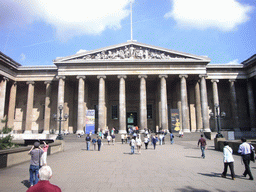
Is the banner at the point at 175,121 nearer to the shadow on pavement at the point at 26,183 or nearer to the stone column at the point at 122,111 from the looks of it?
the stone column at the point at 122,111

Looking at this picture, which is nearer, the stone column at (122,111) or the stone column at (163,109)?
the stone column at (122,111)

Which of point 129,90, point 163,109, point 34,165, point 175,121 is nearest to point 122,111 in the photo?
point 163,109

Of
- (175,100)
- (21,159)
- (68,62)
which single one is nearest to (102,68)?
(68,62)

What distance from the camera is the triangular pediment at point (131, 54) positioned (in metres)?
36.0

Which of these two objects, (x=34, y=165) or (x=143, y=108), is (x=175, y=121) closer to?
(x=143, y=108)

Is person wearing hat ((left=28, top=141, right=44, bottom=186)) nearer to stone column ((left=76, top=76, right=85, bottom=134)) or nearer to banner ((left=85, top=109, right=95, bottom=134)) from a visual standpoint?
banner ((left=85, top=109, right=95, bottom=134))

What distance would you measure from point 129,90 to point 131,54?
998 centimetres

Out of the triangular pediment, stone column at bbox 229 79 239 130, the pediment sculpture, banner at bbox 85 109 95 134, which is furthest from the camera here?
stone column at bbox 229 79 239 130

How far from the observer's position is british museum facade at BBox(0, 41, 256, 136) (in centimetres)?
3566

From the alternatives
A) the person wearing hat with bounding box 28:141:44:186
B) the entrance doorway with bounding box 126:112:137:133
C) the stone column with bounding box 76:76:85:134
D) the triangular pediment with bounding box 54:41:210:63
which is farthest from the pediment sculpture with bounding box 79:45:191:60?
the person wearing hat with bounding box 28:141:44:186

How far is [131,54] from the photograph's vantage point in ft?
119

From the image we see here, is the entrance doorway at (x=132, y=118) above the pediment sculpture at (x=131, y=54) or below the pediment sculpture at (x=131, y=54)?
below

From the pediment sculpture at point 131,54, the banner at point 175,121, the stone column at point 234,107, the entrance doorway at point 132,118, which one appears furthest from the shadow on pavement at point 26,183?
the stone column at point 234,107

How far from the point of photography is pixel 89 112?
3231 cm
